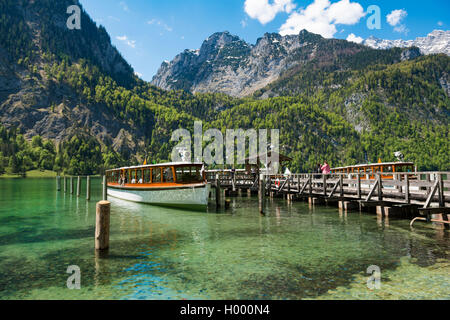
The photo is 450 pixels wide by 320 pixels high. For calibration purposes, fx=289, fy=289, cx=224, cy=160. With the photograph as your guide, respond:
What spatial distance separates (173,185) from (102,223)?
43.2 feet

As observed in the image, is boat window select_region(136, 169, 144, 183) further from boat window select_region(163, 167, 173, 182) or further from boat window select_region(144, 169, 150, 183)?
boat window select_region(163, 167, 173, 182)

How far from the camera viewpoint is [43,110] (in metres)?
172

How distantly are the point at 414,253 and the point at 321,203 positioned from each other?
16511 millimetres

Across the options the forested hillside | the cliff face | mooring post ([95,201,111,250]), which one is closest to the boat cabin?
mooring post ([95,201,111,250])

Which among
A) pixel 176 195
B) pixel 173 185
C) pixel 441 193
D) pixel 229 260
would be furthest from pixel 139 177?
pixel 441 193

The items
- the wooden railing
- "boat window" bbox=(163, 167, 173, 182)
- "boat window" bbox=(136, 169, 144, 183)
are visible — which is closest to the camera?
the wooden railing

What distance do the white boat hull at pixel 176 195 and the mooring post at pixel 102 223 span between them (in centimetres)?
1212

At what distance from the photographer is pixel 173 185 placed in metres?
24.2

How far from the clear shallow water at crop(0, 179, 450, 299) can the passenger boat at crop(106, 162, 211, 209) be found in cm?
555

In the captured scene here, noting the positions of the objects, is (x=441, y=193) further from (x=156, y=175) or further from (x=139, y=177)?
(x=139, y=177)

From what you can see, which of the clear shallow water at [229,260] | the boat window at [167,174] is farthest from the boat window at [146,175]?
the clear shallow water at [229,260]

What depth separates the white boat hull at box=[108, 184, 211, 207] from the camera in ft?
76.1

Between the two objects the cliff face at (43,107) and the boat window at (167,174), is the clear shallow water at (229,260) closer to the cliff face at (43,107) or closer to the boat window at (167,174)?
the boat window at (167,174)
